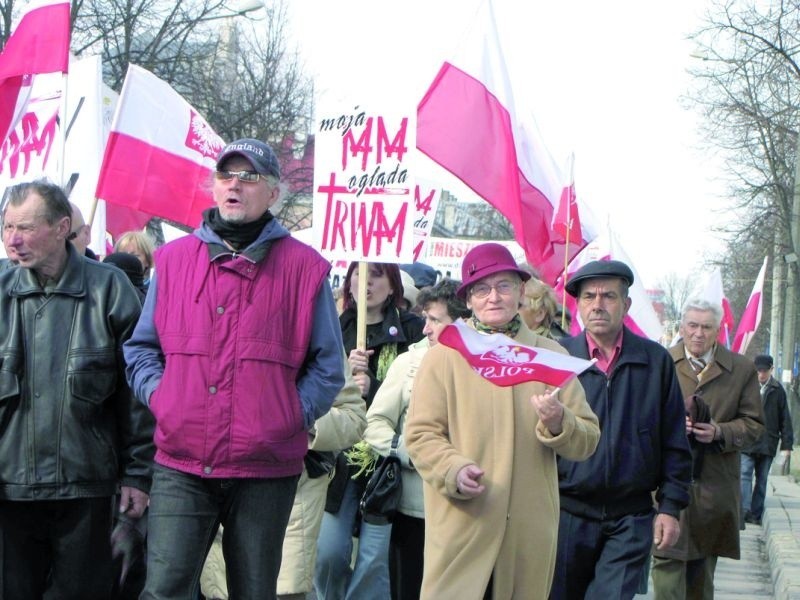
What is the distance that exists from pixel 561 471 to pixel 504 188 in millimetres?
3604

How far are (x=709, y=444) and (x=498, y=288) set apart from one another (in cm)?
251

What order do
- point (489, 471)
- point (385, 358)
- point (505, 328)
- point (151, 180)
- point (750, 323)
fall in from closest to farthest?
point (489, 471) < point (505, 328) < point (385, 358) < point (151, 180) < point (750, 323)

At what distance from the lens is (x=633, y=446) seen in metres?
5.48

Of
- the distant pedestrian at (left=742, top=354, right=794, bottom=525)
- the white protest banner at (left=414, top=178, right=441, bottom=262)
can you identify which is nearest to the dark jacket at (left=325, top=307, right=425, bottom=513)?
the white protest banner at (left=414, top=178, right=441, bottom=262)

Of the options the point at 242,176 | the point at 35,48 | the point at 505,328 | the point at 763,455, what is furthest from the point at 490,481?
the point at 763,455

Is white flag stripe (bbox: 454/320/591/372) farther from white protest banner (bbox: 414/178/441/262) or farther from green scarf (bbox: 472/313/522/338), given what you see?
white protest banner (bbox: 414/178/441/262)

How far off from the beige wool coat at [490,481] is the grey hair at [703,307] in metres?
2.68

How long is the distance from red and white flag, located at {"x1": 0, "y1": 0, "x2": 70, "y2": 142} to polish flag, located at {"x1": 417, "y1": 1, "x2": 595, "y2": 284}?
8.02 ft

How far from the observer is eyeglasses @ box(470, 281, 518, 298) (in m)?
4.90

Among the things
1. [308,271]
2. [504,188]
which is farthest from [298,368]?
[504,188]

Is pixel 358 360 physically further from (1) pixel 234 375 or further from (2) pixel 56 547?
(1) pixel 234 375

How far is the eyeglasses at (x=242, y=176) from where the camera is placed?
4430 mm

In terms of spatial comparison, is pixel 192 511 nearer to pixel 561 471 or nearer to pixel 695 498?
pixel 561 471

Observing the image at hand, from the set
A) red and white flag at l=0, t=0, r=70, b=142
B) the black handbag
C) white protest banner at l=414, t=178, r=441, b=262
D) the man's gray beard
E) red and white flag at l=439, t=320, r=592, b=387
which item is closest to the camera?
the man's gray beard
